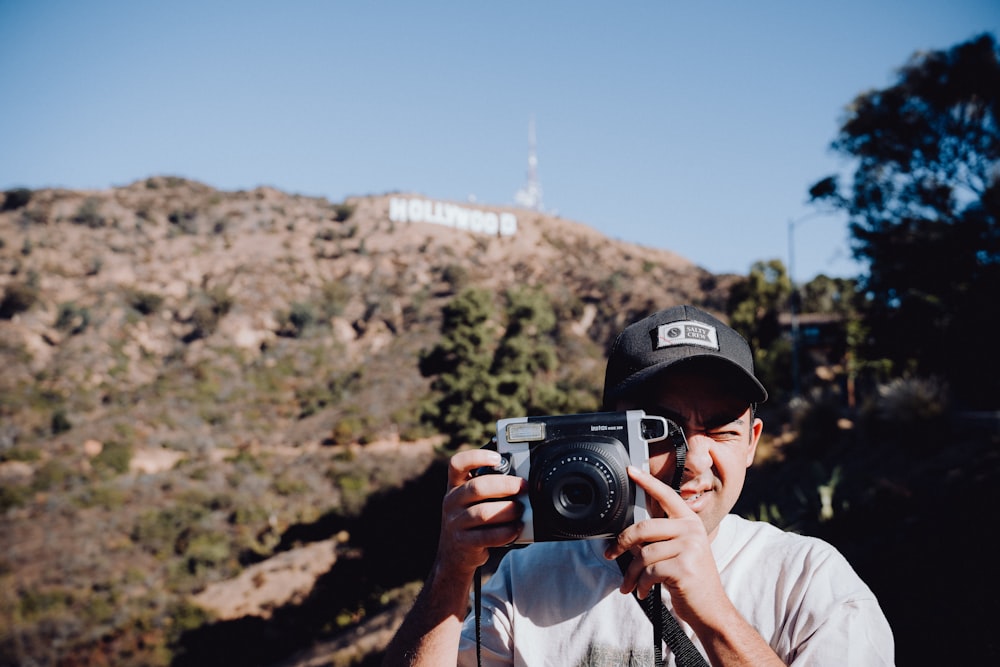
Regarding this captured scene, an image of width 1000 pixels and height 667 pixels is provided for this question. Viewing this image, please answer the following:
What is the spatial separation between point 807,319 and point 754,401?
33.1 meters

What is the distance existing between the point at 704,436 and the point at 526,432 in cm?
48

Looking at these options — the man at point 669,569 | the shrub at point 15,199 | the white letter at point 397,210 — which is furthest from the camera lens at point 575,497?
the shrub at point 15,199

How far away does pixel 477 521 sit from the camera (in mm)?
1532

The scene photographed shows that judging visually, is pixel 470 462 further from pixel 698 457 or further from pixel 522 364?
pixel 522 364

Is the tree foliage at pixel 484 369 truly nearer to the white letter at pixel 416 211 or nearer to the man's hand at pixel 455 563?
the man's hand at pixel 455 563

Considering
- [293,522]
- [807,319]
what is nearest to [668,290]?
[807,319]

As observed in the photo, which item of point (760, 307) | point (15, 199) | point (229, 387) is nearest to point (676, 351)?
point (760, 307)

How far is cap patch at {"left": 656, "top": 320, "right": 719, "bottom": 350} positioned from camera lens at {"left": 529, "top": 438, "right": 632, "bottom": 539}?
33cm

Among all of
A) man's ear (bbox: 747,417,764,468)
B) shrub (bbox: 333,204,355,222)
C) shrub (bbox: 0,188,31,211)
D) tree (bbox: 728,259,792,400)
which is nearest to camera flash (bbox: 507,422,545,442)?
man's ear (bbox: 747,417,764,468)

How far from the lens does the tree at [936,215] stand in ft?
44.5

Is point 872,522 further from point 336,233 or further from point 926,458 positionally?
point 336,233

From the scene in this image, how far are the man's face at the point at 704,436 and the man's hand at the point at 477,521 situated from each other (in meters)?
0.41

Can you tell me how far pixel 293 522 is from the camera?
73.3 ft

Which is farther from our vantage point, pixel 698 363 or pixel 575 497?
pixel 698 363
